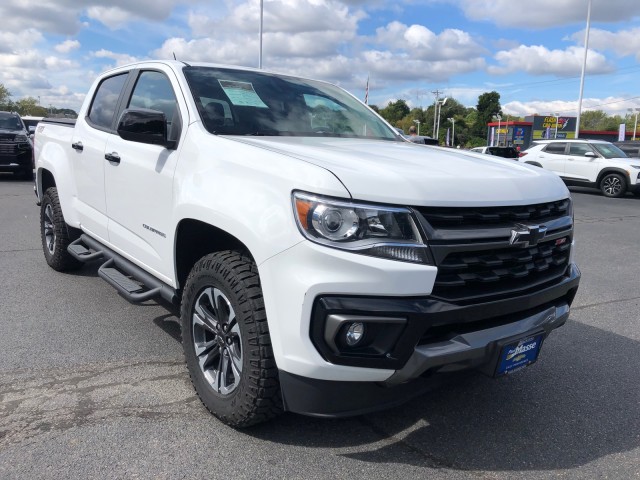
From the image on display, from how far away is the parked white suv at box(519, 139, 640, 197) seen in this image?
15875 millimetres

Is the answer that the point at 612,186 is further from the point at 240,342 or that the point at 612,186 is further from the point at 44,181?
the point at 240,342

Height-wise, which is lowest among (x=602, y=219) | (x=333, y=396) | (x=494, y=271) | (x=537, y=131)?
(x=602, y=219)

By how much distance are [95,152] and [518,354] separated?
11.0 ft

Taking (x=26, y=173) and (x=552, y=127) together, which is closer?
(x=26, y=173)

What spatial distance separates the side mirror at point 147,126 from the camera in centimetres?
313

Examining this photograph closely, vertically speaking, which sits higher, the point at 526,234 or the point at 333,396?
the point at 526,234

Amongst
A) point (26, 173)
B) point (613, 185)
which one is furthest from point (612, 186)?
point (26, 173)

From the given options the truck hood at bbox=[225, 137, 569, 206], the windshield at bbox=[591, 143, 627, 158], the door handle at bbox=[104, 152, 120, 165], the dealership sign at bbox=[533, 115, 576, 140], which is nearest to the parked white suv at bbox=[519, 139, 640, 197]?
the windshield at bbox=[591, 143, 627, 158]

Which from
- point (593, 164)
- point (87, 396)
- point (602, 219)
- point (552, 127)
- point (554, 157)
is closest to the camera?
point (87, 396)

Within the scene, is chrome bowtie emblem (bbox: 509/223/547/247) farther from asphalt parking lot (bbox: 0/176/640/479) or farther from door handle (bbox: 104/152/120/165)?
door handle (bbox: 104/152/120/165)

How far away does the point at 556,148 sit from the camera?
58.1ft

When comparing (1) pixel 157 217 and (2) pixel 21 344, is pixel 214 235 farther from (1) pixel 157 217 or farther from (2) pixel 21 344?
(2) pixel 21 344

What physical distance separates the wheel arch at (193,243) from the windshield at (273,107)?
1.84 feet

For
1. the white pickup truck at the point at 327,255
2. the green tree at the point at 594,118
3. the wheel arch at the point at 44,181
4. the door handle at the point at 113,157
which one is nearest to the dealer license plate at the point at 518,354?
the white pickup truck at the point at 327,255
